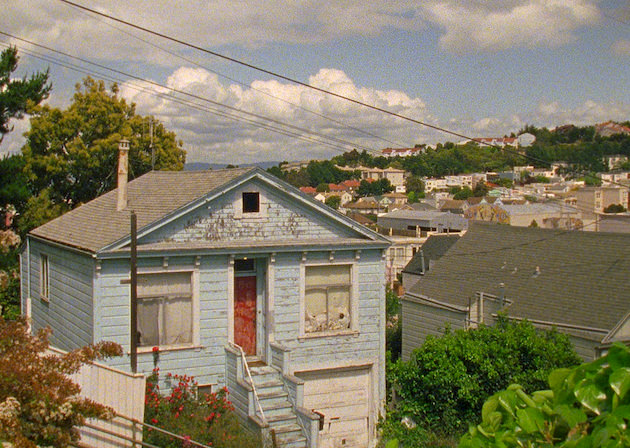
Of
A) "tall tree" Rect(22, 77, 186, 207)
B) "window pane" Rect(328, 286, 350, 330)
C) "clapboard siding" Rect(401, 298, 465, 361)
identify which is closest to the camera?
"window pane" Rect(328, 286, 350, 330)

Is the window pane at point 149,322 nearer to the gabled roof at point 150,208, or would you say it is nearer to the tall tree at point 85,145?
the gabled roof at point 150,208

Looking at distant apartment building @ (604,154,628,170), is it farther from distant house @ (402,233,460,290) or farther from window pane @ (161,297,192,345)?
window pane @ (161,297,192,345)

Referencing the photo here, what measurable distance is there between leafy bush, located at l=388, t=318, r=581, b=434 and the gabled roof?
3.29m

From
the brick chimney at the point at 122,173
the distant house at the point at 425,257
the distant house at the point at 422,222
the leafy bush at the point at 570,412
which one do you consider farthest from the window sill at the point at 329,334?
the distant house at the point at 422,222

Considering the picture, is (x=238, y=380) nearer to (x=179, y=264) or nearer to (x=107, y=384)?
(x=179, y=264)

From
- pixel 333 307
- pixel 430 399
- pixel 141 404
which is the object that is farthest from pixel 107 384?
pixel 430 399

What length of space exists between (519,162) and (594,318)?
182817mm

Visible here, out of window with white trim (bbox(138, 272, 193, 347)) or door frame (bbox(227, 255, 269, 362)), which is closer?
window with white trim (bbox(138, 272, 193, 347))

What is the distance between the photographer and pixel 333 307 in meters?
17.3

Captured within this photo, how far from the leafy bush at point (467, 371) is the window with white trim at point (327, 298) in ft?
6.77

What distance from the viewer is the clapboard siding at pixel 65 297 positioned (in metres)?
15.4

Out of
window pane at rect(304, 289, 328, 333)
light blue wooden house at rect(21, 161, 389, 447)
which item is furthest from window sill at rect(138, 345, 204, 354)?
window pane at rect(304, 289, 328, 333)

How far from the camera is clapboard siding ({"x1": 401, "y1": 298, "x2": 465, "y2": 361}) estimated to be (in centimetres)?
2337

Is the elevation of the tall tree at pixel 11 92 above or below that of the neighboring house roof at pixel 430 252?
above
